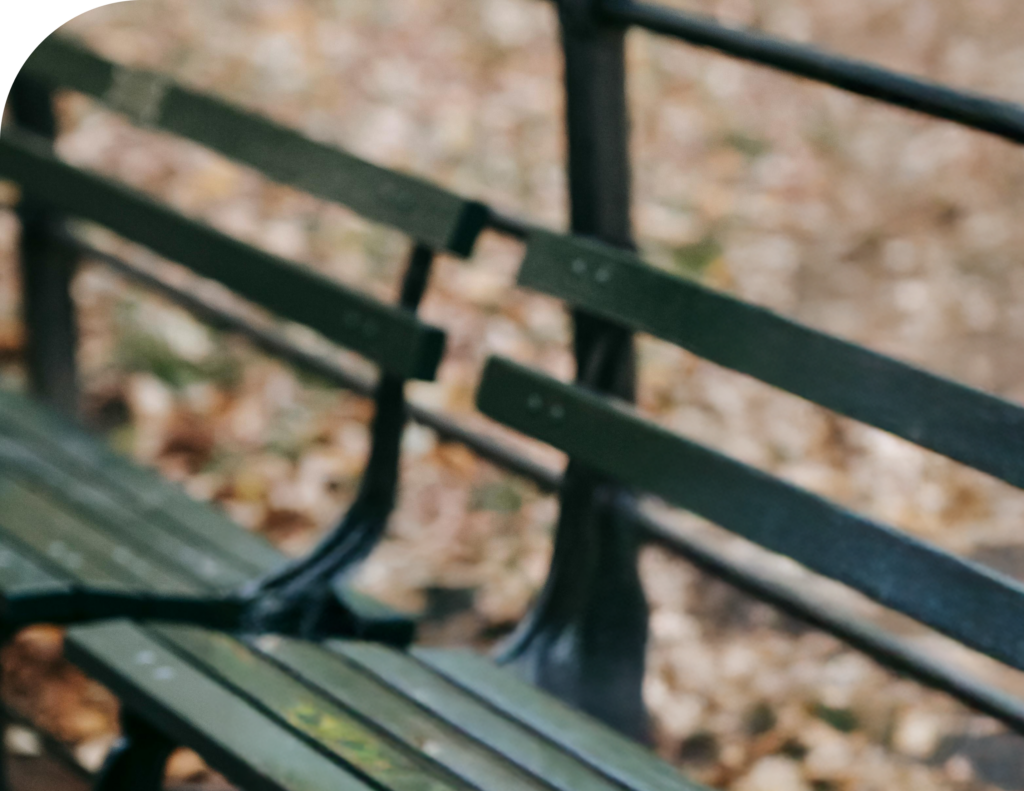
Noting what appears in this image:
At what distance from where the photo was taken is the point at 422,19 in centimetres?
488

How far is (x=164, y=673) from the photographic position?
1.35 meters

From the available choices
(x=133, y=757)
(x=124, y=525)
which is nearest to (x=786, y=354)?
(x=133, y=757)

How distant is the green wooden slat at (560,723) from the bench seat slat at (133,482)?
0.32 meters

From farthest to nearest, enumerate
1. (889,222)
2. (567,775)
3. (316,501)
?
(889,222), (316,501), (567,775)

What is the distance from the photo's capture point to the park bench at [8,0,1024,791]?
51.2 inches

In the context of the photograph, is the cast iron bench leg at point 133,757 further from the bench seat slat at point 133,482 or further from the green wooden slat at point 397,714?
the bench seat slat at point 133,482

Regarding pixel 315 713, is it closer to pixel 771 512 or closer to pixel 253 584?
pixel 253 584

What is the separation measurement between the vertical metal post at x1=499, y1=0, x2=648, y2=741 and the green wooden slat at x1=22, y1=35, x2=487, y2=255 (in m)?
0.17

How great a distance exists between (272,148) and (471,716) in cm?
90

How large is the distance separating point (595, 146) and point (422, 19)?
11.4 ft

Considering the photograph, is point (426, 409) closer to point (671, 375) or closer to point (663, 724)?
point (663, 724)

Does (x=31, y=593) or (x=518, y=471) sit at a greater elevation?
(x=518, y=471)

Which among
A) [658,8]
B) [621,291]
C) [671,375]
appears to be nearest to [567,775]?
[621,291]

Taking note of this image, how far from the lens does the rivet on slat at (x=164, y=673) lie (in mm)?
1337
